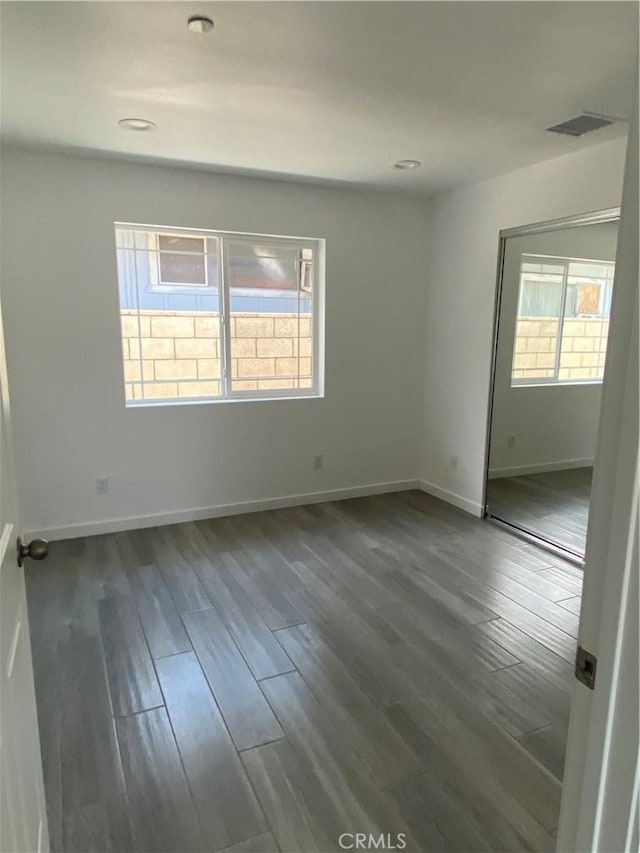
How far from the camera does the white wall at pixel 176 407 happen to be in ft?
11.4

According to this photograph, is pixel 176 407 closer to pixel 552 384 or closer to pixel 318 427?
pixel 318 427

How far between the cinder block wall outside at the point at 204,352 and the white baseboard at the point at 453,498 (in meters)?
1.46

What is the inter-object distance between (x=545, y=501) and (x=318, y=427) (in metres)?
1.94

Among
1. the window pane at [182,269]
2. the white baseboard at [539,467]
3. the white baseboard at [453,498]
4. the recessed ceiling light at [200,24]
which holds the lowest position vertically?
the white baseboard at [453,498]

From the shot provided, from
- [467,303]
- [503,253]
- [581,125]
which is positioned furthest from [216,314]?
[581,125]

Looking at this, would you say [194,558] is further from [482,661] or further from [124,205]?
[124,205]

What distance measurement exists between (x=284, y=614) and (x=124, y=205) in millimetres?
2836

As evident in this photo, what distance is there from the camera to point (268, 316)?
429cm

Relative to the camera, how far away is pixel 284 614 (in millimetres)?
2848

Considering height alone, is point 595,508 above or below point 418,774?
above

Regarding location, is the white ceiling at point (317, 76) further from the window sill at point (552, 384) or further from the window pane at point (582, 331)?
the window sill at point (552, 384)

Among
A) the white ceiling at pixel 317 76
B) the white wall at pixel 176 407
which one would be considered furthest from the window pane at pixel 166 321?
the white ceiling at pixel 317 76

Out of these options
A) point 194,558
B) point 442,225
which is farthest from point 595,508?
point 442,225

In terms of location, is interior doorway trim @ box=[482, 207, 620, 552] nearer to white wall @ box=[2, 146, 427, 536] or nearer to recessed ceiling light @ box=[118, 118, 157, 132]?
white wall @ box=[2, 146, 427, 536]
